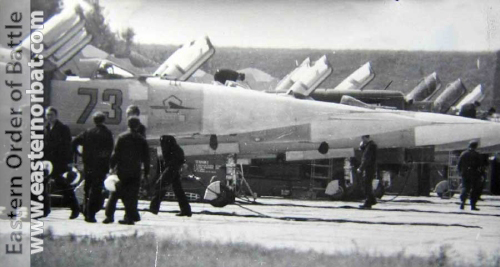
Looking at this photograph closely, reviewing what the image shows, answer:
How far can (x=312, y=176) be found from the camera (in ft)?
44.3

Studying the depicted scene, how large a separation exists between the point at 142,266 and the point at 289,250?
4.61 feet

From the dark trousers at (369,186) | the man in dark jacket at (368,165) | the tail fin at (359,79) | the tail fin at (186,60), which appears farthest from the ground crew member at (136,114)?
the dark trousers at (369,186)

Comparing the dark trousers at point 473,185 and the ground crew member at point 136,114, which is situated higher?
the ground crew member at point 136,114

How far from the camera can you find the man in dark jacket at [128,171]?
9.76 m

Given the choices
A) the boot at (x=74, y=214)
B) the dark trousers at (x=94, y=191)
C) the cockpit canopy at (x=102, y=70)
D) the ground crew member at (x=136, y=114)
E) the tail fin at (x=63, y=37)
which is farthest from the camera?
the cockpit canopy at (x=102, y=70)

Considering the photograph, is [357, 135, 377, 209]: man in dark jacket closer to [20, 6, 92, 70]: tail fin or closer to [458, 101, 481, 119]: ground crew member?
[458, 101, 481, 119]: ground crew member

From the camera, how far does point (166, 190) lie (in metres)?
10.6

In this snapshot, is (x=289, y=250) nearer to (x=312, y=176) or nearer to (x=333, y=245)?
(x=333, y=245)

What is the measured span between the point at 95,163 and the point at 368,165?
14.8 feet

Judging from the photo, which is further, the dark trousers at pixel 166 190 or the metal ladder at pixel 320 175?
the metal ladder at pixel 320 175

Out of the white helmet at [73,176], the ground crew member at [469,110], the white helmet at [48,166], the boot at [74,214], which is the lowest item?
the boot at [74,214]

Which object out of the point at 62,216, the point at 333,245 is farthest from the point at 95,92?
the point at 333,245

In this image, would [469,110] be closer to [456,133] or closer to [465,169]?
[456,133]

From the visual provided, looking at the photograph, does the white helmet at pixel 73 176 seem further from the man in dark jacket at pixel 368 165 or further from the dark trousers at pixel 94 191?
the man in dark jacket at pixel 368 165
